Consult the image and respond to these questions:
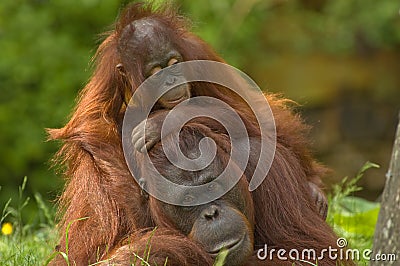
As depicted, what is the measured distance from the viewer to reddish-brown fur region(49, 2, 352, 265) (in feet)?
11.1

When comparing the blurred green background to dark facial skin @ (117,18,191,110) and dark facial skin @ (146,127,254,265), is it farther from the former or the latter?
dark facial skin @ (146,127,254,265)

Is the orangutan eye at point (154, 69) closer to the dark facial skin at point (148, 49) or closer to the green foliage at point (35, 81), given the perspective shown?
the dark facial skin at point (148, 49)

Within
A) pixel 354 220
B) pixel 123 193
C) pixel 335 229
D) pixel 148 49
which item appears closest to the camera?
pixel 123 193

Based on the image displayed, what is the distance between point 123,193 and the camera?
137 inches

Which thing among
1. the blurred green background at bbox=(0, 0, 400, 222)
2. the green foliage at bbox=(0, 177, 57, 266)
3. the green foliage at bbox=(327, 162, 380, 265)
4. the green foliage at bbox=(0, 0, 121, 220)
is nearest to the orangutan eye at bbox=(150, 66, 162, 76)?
the green foliage at bbox=(0, 177, 57, 266)

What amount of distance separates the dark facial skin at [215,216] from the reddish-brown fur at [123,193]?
0.05 meters

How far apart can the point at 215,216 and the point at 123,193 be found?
1.71ft

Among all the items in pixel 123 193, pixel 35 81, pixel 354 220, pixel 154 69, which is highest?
pixel 154 69

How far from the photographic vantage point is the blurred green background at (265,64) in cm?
884

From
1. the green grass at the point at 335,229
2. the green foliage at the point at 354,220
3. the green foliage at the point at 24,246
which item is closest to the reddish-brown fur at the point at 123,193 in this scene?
the green foliage at the point at 24,246

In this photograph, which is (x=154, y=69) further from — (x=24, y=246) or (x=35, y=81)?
(x=35, y=81)

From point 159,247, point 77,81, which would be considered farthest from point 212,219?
point 77,81

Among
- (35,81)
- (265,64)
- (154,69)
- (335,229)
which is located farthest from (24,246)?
(265,64)

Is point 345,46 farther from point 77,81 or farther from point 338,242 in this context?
point 338,242
